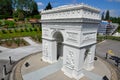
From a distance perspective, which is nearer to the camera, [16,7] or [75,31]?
[75,31]

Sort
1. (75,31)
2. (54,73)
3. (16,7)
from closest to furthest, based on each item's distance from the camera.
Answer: (75,31) < (54,73) < (16,7)

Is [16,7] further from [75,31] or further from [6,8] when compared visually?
[75,31]

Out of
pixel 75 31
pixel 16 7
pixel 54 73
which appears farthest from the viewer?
pixel 16 7

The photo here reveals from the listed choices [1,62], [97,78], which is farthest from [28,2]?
[97,78]

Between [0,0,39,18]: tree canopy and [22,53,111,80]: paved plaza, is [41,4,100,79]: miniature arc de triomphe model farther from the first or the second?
[0,0,39,18]: tree canopy

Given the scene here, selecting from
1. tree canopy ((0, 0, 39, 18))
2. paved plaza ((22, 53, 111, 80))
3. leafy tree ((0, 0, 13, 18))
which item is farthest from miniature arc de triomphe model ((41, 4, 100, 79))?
leafy tree ((0, 0, 13, 18))

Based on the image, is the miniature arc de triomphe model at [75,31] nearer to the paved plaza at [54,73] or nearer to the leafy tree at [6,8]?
the paved plaza at [54,73]

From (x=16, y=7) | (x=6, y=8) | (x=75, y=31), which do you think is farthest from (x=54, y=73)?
(x=6, y=8)

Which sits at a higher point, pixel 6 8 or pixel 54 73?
pixel 6 8

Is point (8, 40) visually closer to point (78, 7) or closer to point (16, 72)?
point (16, 72)

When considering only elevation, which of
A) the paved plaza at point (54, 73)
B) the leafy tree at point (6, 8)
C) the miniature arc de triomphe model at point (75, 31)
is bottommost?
the paved plaza at point (54, 73)

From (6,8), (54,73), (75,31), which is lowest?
(54,73)

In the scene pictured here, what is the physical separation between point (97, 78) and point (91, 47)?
307 centimetres

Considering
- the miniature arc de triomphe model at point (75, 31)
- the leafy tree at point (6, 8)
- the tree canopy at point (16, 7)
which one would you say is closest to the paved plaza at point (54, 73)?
the miniature arc de triomphe model at point (75, 31)
